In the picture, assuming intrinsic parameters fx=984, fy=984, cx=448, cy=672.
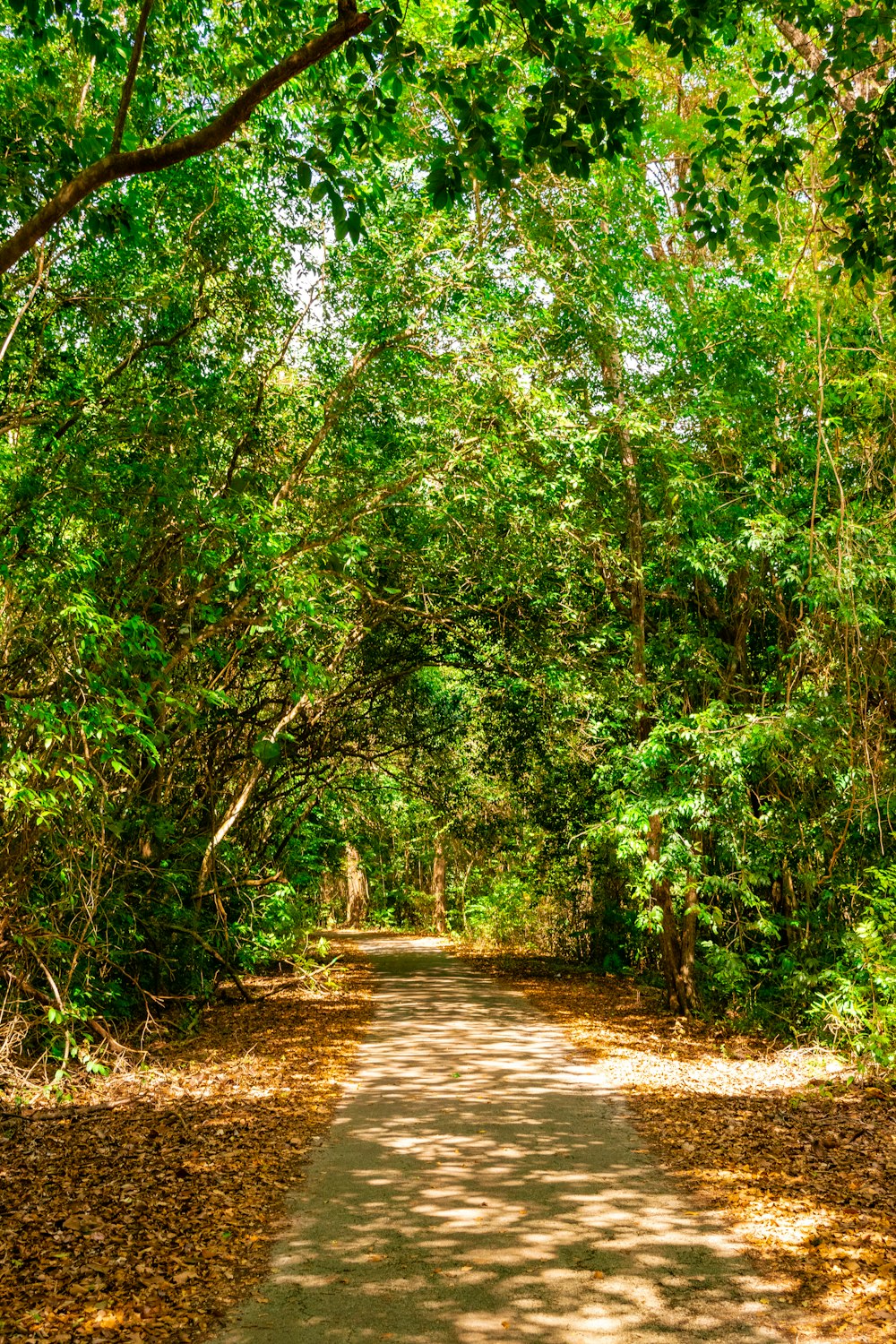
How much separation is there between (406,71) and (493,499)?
6049 millimetres

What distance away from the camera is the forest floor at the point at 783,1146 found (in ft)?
14.6

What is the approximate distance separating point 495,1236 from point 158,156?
16.9 feet

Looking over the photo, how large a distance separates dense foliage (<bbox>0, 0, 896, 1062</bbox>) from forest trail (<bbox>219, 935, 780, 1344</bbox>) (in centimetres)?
299

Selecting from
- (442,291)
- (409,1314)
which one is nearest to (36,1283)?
(409,1314)

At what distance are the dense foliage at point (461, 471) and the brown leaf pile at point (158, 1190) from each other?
1.14 meters

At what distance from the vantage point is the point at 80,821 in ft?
26.7

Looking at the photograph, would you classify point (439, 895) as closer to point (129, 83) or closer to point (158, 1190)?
point (158, 1190)

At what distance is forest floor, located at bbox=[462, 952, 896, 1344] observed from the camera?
4.45 meters

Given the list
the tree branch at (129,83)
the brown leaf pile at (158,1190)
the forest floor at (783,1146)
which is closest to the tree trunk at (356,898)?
the forest floor at (783,1146)

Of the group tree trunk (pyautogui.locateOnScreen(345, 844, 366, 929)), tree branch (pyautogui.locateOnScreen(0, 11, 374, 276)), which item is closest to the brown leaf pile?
tree branch (pyautogui.locateOnScreen(0, 11, 374, 276))

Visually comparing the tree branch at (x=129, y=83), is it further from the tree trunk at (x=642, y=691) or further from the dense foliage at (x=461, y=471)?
the tree trunk at (x=642, y=691)

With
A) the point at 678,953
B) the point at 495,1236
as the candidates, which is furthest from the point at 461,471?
the point at 495,1236

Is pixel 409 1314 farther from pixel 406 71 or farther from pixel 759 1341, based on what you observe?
pixel 406 71

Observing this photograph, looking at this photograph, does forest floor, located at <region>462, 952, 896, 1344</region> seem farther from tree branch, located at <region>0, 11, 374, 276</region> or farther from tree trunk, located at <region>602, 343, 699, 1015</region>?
tree branch, located at <region>0, 11, 374, 276</region>
